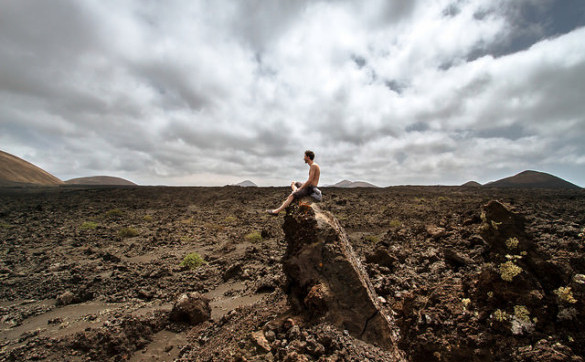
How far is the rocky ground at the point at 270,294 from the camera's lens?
3.41 m

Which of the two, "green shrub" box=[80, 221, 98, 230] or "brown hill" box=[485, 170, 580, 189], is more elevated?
"brown hill" box=[485, 170, 580, 189]

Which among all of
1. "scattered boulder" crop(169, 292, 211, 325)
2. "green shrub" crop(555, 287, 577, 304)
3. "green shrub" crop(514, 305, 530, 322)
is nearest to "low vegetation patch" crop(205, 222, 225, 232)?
"scattered boulder" crop(169, 292, 211, 325)

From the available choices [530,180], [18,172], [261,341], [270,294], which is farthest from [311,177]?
[18,172]

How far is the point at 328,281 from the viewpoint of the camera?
13.3ft

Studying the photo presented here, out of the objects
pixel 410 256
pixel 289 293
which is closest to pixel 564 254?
pixel 410 256

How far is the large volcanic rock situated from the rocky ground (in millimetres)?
205

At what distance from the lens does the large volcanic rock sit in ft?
12.3

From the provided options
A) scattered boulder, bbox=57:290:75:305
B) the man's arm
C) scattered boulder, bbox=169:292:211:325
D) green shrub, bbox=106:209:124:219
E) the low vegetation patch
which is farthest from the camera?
green shrub, bbox=106:209:124:219

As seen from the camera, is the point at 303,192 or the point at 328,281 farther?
the point at 303,192

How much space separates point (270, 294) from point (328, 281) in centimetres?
385

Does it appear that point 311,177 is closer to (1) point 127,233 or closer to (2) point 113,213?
(1) point 127,233

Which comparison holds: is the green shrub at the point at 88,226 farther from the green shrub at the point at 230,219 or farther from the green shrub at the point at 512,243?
the green shrub at the point at 512,243

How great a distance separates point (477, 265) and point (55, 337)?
9544 mm

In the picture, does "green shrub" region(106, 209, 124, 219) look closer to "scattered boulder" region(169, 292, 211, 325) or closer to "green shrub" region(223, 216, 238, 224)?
"green shrub" region(223, 216, 238, 224)
